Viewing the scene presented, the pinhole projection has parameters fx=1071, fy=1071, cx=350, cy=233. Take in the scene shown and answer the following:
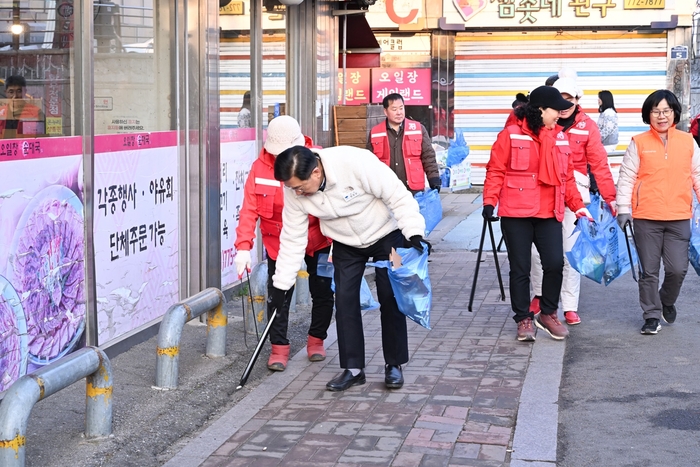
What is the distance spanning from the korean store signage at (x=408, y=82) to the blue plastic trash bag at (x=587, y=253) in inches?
506

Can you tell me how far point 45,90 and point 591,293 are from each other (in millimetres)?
5635

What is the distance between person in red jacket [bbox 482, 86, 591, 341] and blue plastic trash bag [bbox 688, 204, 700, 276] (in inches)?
41.7

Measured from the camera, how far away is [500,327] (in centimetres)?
821

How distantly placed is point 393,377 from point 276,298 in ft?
2.97

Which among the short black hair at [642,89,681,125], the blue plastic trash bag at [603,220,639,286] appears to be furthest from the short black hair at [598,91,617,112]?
the short black hair at [642,89,681,125]

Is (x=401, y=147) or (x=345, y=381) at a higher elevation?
(x=401, y=147)

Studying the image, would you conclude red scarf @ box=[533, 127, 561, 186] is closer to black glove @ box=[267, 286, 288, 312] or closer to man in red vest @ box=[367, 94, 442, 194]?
black glove @ box=[267, 286, 288, 312]

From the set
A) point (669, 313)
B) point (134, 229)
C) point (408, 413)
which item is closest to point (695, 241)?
point (669, 313)

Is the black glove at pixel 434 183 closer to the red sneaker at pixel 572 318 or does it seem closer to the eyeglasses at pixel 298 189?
the red sneaker at pixel 572 318

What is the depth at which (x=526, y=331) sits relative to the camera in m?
7.64

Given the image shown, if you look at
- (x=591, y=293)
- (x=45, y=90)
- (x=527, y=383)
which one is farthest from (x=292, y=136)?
(x=591, y=293)

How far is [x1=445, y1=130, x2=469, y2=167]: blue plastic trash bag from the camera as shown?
737 inches

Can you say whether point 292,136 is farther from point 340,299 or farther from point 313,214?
point 340,299

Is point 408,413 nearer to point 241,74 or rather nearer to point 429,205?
point 241,74
